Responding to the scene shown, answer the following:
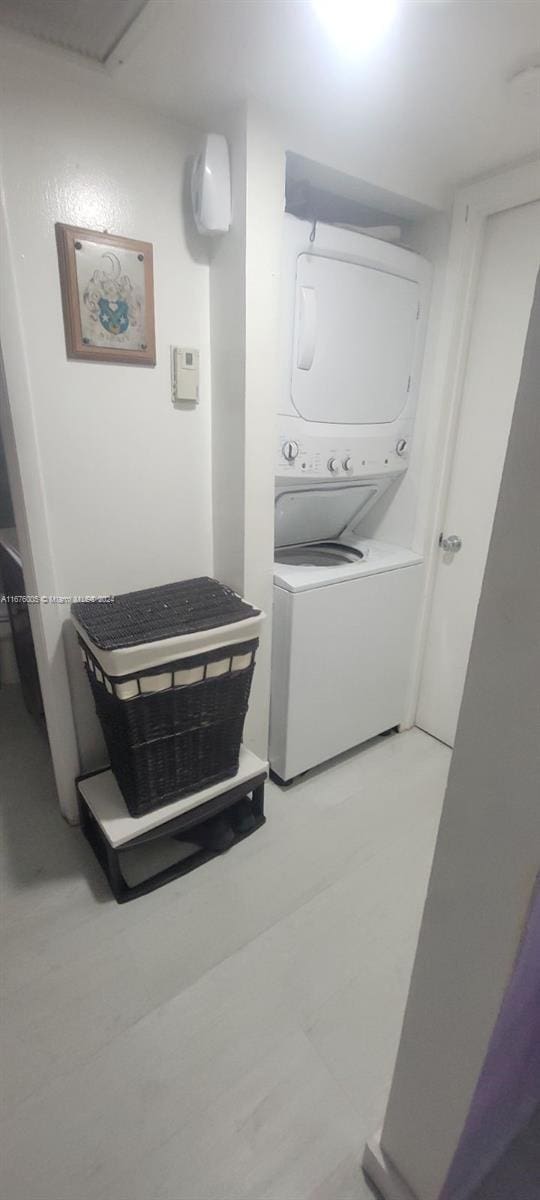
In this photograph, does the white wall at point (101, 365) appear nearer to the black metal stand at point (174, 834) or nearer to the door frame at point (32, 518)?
the door frame at point (32, 518)

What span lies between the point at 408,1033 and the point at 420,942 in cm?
20

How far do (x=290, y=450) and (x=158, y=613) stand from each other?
66 cm

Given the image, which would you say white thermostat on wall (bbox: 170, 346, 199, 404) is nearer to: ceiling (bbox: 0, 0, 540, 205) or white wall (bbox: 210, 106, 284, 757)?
white wall (bbox: 210, 106, 284, 757)

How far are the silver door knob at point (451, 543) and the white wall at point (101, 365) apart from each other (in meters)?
0.94

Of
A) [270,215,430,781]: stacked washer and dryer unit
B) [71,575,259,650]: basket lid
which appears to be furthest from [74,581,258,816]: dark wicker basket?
[270,215,430,781]: stacked washer and dryer unit

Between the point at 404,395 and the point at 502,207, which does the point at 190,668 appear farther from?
the point at 502,207

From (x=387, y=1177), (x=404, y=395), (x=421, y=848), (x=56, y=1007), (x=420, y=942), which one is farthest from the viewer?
(x=404, y=395)

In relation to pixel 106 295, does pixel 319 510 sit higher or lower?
lower

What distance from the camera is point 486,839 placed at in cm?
64

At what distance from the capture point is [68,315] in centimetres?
131

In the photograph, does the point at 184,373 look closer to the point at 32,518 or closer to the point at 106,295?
the point at 106,295

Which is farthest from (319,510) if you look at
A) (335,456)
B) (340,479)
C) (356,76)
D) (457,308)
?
(356,76)

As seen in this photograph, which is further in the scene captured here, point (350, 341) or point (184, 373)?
point (350, 341)

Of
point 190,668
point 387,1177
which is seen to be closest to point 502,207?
point 190,668
